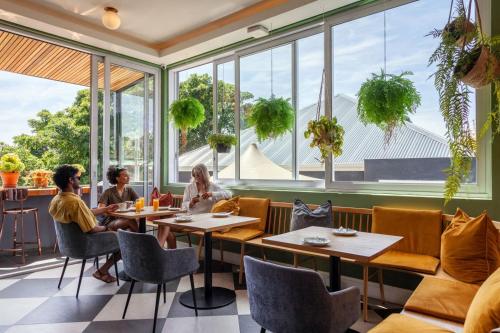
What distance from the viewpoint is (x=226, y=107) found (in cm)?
486

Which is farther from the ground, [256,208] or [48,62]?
[48,62]

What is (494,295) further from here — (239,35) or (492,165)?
(239,35)

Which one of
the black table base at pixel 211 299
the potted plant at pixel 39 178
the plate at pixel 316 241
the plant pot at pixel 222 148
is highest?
the plant pot at pixel 222 148

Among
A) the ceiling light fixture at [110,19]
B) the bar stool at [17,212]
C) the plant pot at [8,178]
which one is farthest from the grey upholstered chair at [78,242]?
the ceiling light fixture at [110,19]

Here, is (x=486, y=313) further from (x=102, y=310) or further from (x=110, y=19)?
(x=110, y=19)

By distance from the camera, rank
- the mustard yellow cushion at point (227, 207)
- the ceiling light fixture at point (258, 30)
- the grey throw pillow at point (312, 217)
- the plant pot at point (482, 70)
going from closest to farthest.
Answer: the plant pot at point (482, 70) → the grey throw pillow at point (312, 217) → the mustard yellow cushion at point (227, 207) → the ceiling light fixture at point (258, 30)

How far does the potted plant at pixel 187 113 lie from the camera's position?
477 cm

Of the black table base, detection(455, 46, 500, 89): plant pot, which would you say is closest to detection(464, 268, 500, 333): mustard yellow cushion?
detection(455, 46, 500, 89): plant pot

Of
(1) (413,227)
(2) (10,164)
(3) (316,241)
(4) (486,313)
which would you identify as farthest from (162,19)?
(4) (486,313)

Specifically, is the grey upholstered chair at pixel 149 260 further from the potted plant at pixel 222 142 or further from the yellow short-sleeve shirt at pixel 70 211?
the potted plant at pixel 222 142

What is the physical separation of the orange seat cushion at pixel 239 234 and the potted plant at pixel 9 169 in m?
3.02

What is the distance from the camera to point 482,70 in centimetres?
197

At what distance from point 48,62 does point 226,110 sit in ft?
10.5

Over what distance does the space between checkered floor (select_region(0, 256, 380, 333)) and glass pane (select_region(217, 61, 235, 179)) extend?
1.73 meters
